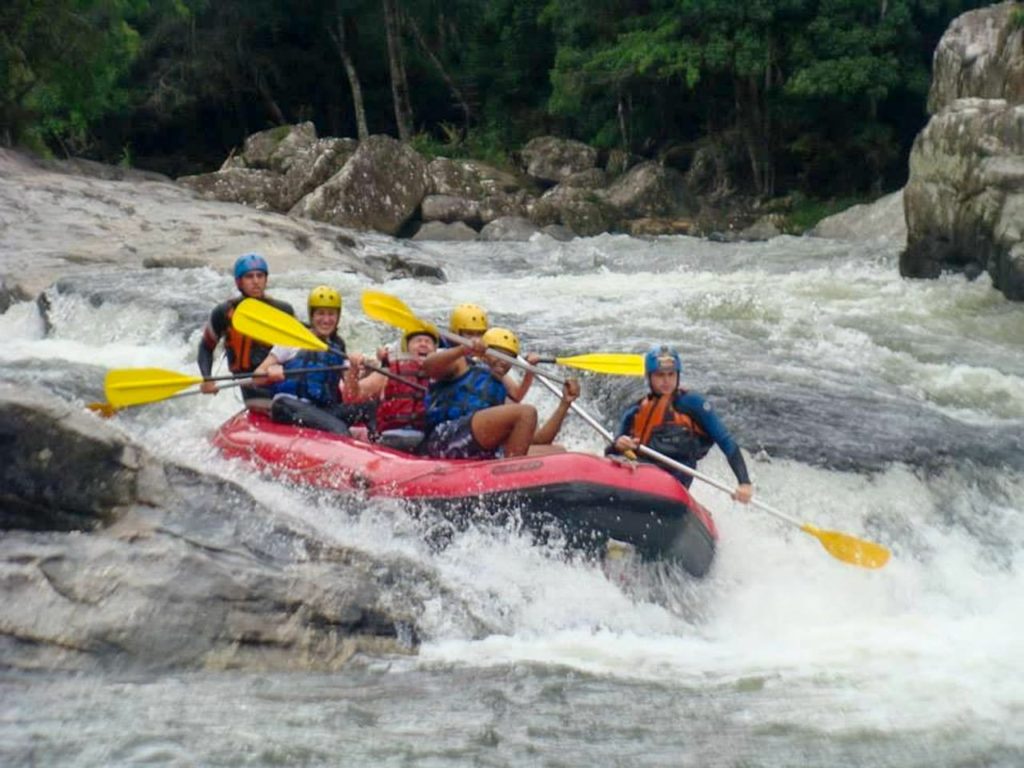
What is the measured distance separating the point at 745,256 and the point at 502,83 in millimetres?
11261

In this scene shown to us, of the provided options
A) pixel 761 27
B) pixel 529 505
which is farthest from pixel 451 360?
pixel 761 27

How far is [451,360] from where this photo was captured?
534 cm

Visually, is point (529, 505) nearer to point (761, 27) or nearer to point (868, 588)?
point (868, 588)

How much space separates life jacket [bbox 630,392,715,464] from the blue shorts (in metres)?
0.70

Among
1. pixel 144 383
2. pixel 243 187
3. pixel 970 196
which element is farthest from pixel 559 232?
pixel 144 383

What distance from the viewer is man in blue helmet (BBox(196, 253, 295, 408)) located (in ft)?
20.6

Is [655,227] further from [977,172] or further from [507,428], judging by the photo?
[507,428]

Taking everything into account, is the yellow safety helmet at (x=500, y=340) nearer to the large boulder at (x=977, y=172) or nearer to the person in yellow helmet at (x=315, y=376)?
the person in yellow helmet at (x=315, y=376)

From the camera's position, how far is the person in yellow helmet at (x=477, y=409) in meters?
5.20

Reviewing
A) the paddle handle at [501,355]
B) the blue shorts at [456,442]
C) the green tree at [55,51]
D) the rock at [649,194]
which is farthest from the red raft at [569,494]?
the rock at [649,194]

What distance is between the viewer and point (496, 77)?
83.0ft

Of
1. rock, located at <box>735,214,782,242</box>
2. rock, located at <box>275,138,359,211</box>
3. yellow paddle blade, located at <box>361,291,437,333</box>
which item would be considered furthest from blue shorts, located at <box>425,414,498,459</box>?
rock, located at <box>275,138,359,211</box>

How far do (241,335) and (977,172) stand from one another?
23.9 feet

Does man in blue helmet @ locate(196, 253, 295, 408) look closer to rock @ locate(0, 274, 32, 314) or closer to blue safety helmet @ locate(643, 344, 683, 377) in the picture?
blue safety helmet @ locate(643, 344, 683, 377)
